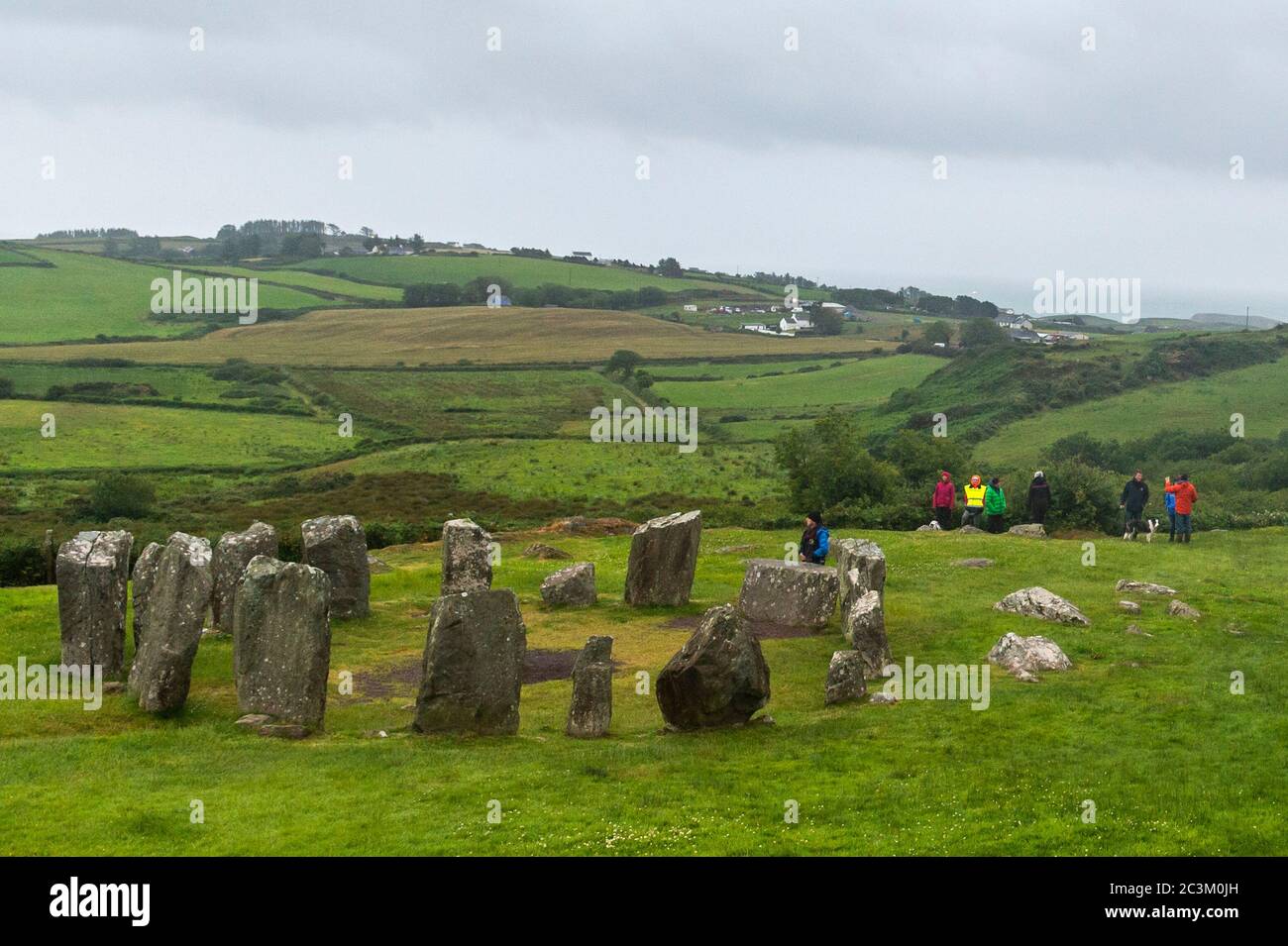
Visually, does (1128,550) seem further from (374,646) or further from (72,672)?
(72,672)

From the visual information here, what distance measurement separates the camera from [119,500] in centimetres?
6719

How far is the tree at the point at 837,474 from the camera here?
2005 inches

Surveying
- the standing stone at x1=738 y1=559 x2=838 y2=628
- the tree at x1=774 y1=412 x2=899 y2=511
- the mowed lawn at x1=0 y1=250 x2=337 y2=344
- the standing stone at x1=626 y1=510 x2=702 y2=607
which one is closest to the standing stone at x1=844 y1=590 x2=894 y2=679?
the standing stone at x1=738 y1=559 x2=838 y2=628

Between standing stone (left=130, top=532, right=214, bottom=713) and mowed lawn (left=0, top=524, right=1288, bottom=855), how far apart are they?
0.46 m

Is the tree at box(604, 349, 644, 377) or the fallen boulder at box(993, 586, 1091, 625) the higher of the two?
the tree at box(604, 349, 644, 377)

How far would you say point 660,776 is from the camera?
18.8m

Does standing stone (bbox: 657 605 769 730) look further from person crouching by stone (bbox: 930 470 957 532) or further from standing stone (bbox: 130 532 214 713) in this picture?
person crouching by stone (bbox: 930 470 957 532)

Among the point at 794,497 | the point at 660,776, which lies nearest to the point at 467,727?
the point at 660,776

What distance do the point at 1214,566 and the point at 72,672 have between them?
2622 centimetres

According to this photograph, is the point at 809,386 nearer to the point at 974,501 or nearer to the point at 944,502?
the point at 944,502

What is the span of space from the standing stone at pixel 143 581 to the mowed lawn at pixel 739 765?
155 centimetres

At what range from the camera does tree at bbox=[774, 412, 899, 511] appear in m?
50.9

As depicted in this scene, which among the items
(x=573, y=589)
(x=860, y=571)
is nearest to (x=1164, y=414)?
(x=573, y=589)

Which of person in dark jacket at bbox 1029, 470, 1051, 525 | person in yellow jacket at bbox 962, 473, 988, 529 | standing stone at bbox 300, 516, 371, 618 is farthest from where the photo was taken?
person in yellow jacket at bbox 962, 473, 988, 529
